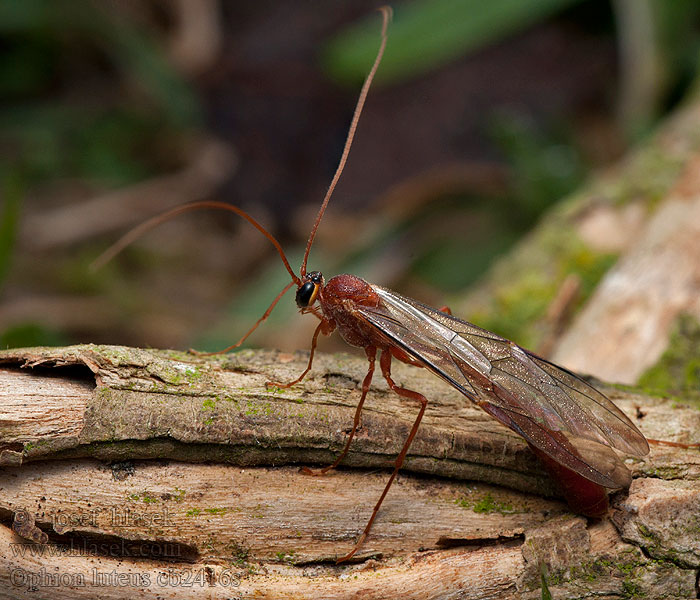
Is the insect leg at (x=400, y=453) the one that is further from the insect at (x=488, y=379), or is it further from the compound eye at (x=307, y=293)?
the compound eye at (x=307, y=293)

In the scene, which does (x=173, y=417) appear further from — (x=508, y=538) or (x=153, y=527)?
(x=508, y=538)

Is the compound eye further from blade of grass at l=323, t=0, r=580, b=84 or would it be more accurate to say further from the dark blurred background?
blade of grass at l=323, t=0, r=580, b=84

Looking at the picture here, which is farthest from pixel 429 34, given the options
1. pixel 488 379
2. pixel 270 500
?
pixel 270 500

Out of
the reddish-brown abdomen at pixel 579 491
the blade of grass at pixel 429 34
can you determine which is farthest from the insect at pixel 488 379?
the blade of grass at pixel 429 34

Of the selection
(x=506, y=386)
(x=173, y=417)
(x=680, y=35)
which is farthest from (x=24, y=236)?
(x=680, y=35)

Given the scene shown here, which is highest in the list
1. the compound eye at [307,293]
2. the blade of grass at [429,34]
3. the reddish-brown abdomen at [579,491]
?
the blade of grass at [429,34]

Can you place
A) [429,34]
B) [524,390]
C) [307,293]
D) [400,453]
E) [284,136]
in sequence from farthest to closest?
[284,136]
[429,34]
[307,293]
[524,390]
[400,453]

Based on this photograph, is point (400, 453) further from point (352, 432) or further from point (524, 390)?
point (524, 390)
